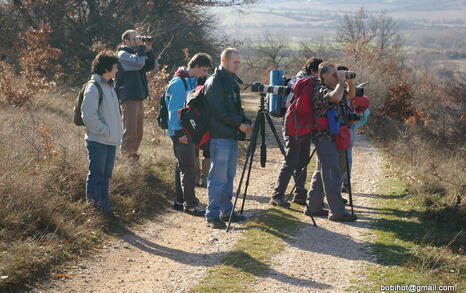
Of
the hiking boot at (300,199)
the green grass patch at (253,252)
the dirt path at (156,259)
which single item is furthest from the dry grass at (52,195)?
the hiking boot at (300,199)

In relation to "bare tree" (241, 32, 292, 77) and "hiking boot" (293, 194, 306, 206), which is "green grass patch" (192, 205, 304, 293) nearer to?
"hiking boot" (293, 194, 306, 206)

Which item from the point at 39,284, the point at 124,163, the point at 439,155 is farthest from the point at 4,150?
the point at 439,155

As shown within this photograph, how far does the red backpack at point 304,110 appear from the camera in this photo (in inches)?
282

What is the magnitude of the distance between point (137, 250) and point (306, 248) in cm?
180

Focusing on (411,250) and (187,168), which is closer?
(411,250)

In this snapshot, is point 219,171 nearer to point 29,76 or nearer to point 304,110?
point 304,110

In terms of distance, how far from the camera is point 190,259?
6.14 m

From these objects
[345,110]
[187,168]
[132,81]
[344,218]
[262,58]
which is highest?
[132,81]

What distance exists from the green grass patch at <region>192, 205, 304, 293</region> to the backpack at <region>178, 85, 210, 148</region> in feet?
3.97

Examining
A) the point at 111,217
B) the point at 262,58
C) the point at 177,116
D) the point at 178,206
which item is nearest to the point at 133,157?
the point at 178,206

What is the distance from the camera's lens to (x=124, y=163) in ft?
28.1

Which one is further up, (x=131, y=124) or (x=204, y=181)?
(x=131, y=124)

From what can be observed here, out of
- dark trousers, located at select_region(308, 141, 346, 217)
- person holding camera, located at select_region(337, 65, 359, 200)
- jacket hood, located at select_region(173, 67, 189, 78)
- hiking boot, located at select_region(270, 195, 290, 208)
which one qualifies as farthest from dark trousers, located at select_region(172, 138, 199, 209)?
person holding camera, located at select_region(337, 65, 359, 200)

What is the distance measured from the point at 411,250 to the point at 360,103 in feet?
8.18
